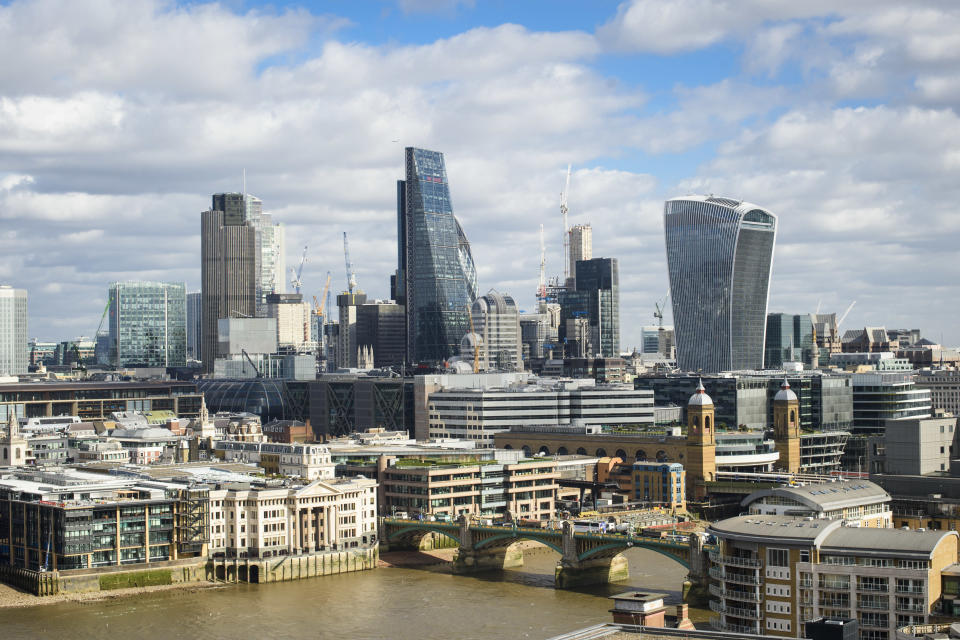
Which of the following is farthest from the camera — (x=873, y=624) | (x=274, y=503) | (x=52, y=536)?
(x=274, y=503)

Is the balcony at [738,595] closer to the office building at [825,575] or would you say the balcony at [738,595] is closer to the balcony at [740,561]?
the office building at [825,575]

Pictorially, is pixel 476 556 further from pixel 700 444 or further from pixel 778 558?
pixel 778 558

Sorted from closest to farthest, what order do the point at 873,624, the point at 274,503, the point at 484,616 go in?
1. the point at 873,624
2. the point at 484,616
3. the point at 274,503

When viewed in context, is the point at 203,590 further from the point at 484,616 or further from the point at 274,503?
the point at 484,616

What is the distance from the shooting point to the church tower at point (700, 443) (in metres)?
163

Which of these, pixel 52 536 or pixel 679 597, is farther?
pixel 52 536

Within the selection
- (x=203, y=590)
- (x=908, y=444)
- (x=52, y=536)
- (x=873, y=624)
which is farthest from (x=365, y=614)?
(x=908, y=444)

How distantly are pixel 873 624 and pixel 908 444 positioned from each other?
55.6 metres

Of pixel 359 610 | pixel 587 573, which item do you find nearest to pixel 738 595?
pixel 587 573

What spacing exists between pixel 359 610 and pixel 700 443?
64406mm

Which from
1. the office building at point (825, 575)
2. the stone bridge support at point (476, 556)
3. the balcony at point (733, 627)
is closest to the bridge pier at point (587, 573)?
the stone bridge support at point (476, 556)

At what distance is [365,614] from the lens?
354ft

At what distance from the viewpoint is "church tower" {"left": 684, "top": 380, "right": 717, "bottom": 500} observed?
6422 inches

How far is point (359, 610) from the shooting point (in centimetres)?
10988
